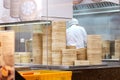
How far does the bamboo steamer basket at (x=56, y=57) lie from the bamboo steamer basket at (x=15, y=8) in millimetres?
429

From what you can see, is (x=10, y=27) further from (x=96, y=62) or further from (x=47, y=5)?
(x=96, y=62)

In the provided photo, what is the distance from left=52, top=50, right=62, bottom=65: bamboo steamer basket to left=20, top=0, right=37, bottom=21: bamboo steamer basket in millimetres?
366

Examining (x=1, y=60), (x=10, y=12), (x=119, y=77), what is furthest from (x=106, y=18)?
(x=1, y=60)

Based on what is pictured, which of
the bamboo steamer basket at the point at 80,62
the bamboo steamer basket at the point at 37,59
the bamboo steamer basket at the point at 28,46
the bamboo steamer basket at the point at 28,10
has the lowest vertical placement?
the bamboo steamer basket at the point at 80,62

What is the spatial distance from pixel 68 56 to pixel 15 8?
579 mm

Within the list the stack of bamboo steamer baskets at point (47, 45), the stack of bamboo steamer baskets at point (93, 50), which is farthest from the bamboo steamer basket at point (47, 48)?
the stack of bamboo steamer baskets at point (93, 50)

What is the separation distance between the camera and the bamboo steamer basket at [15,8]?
7.81 ft

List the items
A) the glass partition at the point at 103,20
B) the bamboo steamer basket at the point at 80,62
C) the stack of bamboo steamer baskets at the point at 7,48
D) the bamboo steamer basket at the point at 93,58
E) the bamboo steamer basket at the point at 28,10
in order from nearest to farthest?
the stack of bamboo steamer baskets at the point at 7,48 → the bamboo steamer basket at the point at 28,10 → the bamboo steamer basket at the point at 80,62 → the bamboo steamer basket at the point at 93,58 → the glass partition at the point at 103,20

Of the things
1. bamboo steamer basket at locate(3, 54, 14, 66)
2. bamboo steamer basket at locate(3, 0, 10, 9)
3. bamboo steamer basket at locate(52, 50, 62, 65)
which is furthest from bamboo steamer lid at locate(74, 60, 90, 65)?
bamboo steamer basket at locate(3, 54, 14, 66)

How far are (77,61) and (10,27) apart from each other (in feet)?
2.06

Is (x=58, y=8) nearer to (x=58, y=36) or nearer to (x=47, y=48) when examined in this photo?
(x=58, y=36)

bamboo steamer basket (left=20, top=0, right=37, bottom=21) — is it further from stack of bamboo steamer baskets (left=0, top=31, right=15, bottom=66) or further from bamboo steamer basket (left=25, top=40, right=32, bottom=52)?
stack of bamboo steamer baskets (left=0, top=31, right=15, bottom=66)

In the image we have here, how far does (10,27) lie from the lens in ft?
8.28

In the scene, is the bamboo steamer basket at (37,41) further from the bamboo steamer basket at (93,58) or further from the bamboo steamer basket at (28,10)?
the bamboo steamer basket at (93,58)
